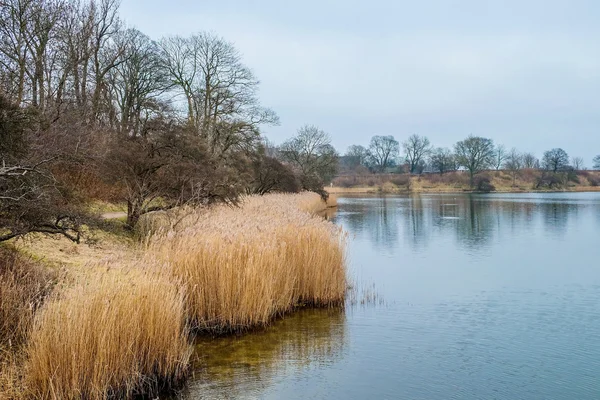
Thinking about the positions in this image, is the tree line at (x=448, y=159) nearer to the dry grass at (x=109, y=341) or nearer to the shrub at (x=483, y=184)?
the shrub at (x=483, y=184)

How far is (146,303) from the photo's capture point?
5473 millimetres

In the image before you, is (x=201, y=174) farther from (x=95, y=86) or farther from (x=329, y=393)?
(x=95, y=86)

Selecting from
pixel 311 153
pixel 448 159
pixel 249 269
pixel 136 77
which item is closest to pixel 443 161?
pixel 448 159

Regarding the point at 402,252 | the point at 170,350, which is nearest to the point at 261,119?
the point at 402,252

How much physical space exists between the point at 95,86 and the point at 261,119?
975 centimetres

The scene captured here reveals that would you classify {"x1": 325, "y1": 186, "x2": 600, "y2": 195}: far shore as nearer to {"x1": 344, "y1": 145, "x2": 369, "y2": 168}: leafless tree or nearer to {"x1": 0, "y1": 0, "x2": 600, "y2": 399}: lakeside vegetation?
{"x1": 344, "y1": 145, "x2": 369, "y2": 168}: leafless tree

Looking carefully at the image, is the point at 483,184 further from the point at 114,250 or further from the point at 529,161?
the point at 114,250

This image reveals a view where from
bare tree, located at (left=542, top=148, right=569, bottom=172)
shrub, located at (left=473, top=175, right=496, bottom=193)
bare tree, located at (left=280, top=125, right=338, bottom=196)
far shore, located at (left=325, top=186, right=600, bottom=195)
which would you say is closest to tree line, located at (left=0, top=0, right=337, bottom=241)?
bare tree, located at (left=280, top=125, right=338, bottom=196)

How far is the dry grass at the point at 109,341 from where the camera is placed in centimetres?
458

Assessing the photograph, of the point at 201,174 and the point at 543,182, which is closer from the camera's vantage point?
the point at 201,174

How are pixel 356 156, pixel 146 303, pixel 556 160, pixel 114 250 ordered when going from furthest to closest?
pixel 356 156, pixel 556 160, pixel 114 250, pixel 146 303

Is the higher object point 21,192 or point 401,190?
point 21,192

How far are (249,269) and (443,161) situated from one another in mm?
84745

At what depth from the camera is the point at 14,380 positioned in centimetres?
468
